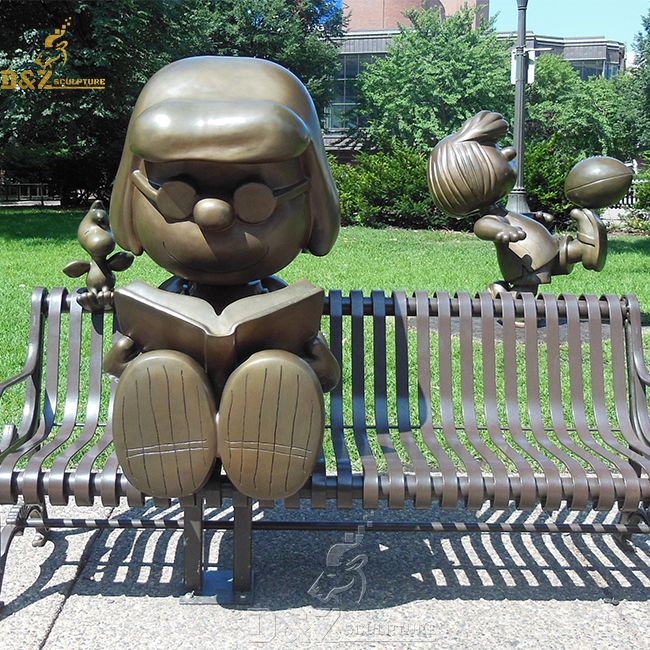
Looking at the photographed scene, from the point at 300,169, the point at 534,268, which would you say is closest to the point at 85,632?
the point at 300,169

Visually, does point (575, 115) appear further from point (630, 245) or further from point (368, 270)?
point (368, 270)

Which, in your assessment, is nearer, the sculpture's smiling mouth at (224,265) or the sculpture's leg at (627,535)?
the sculpture's smiling mouth at (224,265)

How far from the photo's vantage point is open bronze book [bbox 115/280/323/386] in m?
2.13

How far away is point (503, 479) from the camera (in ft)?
7.55

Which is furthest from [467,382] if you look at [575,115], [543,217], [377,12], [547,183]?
[377,12]

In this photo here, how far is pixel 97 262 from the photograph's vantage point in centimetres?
278

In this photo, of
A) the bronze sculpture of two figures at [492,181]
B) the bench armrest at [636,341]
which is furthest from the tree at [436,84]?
the bench armrest at [636,341]

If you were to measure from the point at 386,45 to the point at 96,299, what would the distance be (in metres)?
39.1

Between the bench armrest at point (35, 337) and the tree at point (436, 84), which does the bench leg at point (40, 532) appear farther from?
the tree at point (436, 84)

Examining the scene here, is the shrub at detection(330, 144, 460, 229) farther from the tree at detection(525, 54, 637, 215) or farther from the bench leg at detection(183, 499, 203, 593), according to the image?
the bench leg at detection(183, 499, 203, 593)

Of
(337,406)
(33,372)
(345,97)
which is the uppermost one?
(345,97)

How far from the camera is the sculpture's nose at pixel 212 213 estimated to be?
2115mm

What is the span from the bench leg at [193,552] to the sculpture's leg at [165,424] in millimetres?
370

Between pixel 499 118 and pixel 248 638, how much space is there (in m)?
2.88
